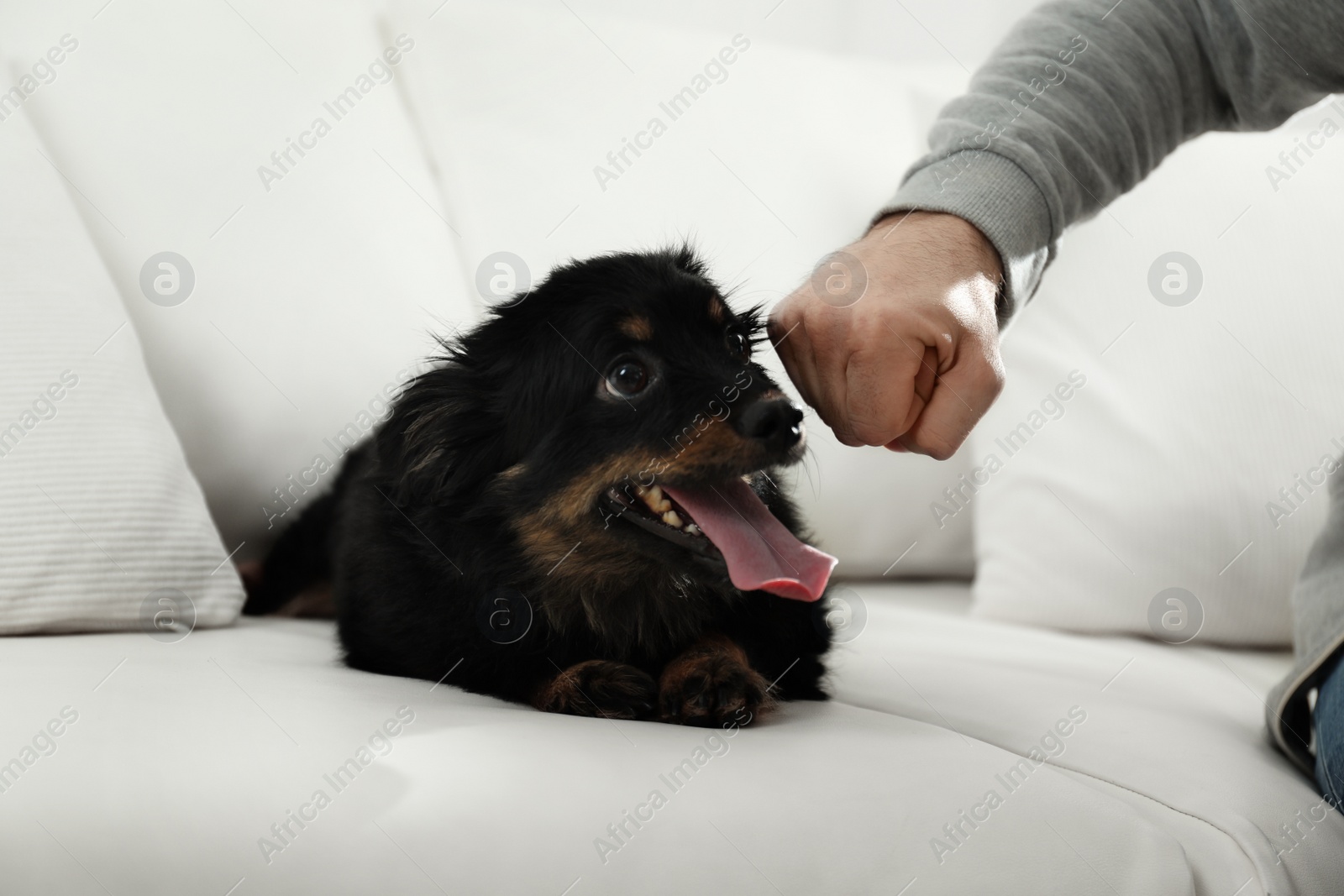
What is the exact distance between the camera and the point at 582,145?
255 centimetres

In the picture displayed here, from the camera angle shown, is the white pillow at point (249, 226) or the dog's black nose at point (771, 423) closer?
the dog's black nose at point (771, 423)

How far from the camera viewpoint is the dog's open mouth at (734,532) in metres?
1.40

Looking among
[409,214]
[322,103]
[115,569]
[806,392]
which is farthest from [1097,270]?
[115,569]

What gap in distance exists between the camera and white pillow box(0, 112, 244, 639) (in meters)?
1.67

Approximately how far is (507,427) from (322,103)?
1.30 meters

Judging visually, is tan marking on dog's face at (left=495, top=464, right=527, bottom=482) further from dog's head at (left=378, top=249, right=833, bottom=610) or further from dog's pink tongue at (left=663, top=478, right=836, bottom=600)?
dog's pink tongue at (left=663, top=478, right=836, bottom=600)

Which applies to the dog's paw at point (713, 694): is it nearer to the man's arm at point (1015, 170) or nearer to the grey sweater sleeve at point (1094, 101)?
the man's arm at point (1015, 170)

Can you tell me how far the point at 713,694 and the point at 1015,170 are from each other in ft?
3.20

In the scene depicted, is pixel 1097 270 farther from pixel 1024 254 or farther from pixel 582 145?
pixel 582 145

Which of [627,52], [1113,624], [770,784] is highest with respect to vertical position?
[627,52]

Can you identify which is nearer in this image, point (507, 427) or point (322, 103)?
point (507, 427)

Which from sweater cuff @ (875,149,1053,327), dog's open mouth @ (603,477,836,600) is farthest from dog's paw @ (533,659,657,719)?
sweater cuff @ (875,149,1053,327)

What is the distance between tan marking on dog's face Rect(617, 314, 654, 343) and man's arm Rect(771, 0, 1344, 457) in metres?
0.20

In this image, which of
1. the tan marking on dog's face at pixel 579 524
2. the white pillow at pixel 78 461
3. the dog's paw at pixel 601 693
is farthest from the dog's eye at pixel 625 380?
the white pillow at pixel 78 461
